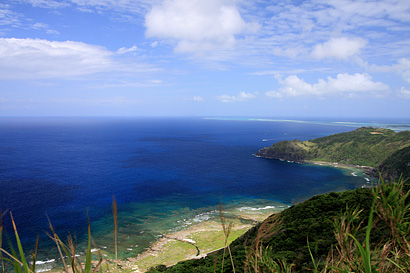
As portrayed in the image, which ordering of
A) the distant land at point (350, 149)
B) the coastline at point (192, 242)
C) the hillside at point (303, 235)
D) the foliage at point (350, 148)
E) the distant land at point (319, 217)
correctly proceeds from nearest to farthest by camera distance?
the distant land at point (319, 217) → the hillside at point (303, 235) → the coastline at point (192, 242) → the distant land at point (350, 149) → the foliage at point (350, 148)

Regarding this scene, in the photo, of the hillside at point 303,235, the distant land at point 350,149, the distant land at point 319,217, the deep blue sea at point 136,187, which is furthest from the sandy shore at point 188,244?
the distant land at point 350,149

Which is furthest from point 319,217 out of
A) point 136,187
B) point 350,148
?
point 350,148

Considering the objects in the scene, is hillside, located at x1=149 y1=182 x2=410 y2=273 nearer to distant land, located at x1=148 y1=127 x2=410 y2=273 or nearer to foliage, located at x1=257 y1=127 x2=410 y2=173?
distant land, located at x1=148 y1=127 x2=410 y2=273

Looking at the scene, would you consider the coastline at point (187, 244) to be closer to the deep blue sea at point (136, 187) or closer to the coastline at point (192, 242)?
the coastline at point (192, 242)

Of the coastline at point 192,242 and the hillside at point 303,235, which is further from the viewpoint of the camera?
the coastline at point 192,242

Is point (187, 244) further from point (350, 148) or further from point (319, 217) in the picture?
point (350, 148)

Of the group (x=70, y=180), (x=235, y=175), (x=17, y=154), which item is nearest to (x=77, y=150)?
(x=17, y=154)

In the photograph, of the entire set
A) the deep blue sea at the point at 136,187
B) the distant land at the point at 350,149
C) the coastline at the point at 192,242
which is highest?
the distant land at the point at 350,149

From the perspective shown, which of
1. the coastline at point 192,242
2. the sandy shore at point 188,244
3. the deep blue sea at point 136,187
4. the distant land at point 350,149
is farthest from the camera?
the distant land at point 350,149

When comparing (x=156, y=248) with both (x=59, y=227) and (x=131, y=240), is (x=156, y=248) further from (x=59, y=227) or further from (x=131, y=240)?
(x=59, y=227)
